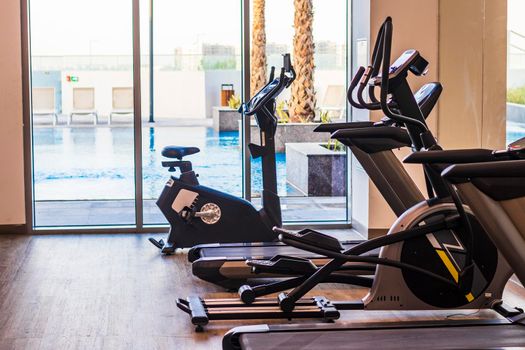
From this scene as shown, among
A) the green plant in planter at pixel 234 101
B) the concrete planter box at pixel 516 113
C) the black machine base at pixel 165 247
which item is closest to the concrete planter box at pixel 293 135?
A: the green plant in planter at pixel 234 101

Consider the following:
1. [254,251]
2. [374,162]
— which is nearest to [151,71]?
[254,251]

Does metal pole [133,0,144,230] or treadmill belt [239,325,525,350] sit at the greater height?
metal pole [133,0,144,230]

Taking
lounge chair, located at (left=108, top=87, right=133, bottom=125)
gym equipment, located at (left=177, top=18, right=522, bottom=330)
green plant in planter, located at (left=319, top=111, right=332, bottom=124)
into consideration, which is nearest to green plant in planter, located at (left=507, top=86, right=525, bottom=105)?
gym equipment, located at (left=177, top=18, right=522, bottom=330)

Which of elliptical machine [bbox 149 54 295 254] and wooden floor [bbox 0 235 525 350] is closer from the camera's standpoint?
wooden floor [bbox 0 235 525 350]

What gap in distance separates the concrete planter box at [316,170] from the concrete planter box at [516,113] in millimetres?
2227

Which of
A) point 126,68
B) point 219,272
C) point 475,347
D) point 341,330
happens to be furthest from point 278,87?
point 475,347

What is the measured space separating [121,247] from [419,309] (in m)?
3.11

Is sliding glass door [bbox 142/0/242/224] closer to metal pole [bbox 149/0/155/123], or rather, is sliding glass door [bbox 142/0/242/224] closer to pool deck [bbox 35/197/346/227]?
metal pole [bbox 149/0/155/123]

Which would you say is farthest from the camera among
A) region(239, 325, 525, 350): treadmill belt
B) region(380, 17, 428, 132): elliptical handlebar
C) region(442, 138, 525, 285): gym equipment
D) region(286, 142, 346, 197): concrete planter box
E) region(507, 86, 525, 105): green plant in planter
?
region(286, 142, 346, 197): concrete planter box

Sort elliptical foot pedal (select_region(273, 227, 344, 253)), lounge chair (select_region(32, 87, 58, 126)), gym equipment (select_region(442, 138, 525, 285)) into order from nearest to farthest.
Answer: gym equipment (select_region(442, 138, 525, 285)), elliptical foot pedal (select_region(273, 227, 344, 253)), lounge chair (select_region(32, 87, 58, 126))

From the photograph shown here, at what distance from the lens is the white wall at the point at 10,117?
24.5ft

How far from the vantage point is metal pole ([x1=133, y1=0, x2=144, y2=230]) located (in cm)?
775

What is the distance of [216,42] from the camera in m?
7.88

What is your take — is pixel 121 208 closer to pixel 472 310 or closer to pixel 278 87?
pixel 278 87
